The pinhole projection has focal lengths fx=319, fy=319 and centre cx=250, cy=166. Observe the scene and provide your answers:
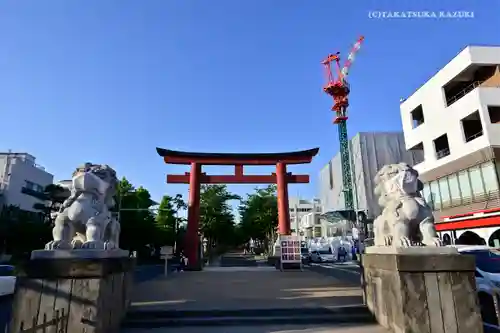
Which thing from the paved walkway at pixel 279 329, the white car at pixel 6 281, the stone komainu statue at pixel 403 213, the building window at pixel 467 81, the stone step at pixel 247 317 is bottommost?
the paved walkway at pixel 279 329

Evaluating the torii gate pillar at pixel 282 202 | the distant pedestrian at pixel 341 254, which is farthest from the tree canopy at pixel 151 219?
the torii gate pillar at pixel 282 202

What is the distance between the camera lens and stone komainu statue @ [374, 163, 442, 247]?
515cm

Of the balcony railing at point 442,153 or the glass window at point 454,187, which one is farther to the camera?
the balcony railing at point 442,153

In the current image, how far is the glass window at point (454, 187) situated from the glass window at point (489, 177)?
6.92 feet

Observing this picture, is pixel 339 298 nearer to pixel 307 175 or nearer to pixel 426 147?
pixel 307 175

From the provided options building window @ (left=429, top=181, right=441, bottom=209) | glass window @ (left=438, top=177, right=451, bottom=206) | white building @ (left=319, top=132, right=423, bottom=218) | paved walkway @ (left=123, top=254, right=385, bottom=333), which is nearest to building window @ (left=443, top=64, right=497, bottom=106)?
glass window @ (left=438, top=177, right=451, bottom=206)

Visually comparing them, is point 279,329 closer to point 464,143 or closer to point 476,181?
point 476,181

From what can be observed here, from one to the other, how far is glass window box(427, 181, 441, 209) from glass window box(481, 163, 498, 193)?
3812mm

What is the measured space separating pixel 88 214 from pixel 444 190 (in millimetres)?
21303

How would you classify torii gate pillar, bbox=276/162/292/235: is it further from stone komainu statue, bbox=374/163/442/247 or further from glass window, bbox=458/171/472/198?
stone komainu statue, bbox=374/163/442/247

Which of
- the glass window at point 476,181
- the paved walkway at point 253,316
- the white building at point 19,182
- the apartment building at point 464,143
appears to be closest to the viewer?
the paved walkway at point 253,316

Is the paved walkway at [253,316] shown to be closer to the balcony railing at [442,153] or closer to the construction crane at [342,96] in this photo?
the balcony railing at [442,153]

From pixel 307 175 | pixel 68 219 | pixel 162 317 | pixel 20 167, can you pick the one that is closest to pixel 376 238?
pixel 162 317

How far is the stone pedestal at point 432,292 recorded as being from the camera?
457 cm
